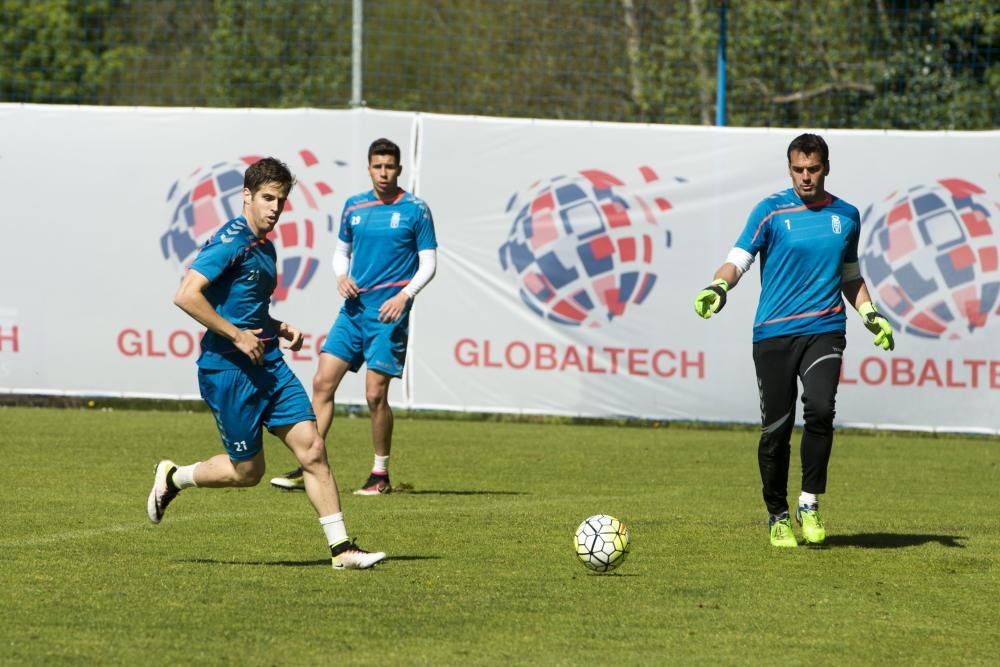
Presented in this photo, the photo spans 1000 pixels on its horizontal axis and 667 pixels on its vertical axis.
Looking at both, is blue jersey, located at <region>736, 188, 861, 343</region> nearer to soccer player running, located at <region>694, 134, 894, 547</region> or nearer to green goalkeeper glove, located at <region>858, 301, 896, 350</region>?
soccer player running, located at <region>694, 134, 894, 547</region>

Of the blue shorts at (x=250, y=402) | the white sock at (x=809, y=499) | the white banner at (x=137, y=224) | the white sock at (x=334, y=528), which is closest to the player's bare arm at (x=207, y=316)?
the blue shorts at (x=250, y=402)

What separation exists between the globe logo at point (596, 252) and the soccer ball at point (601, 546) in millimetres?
8235

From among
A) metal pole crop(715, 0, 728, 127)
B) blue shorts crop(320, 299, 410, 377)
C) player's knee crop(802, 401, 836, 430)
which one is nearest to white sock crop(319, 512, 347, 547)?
player's knee crop(802, 401, 836, 430)

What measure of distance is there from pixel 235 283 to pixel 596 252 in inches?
336

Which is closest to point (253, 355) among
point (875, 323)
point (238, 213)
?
point (875, 323)

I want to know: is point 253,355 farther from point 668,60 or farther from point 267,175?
point 668,60

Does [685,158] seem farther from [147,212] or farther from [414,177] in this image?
[147,212]

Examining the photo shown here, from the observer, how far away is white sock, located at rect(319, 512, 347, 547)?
7855 millimetres

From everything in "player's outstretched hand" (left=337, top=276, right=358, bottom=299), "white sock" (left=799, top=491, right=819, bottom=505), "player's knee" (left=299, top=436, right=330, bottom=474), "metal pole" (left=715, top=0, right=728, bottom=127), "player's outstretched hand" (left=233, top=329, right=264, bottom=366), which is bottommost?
"white sock" (left=799, top=491, right=819, bottom=505)

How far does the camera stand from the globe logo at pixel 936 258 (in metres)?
15.5

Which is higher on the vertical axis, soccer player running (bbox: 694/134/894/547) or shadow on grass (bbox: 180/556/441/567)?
soccer player running (bbox: 694/134/894/547)

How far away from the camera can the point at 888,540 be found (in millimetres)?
9367

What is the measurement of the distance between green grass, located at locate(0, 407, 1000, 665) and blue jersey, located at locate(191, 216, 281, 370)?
1012 millimetres

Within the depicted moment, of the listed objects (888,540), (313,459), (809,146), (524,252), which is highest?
(809,146)
